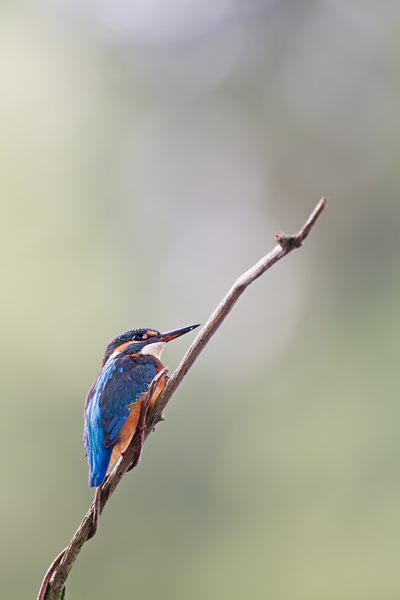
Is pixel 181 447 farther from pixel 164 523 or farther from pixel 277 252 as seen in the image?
pixel 277 252

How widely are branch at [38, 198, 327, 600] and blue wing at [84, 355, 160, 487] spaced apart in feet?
0.55

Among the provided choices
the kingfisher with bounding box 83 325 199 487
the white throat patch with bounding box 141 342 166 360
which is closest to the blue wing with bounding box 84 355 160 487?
the kingfisher with bounding box 83 325 199 487

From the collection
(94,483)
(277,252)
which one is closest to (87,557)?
(94,483)

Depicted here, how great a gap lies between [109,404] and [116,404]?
0.05ft

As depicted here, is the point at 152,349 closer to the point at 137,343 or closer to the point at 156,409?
the point at 137,343

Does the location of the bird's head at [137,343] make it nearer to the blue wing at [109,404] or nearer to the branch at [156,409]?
the blue wing at [109,404]

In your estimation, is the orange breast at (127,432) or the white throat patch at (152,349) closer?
the orange breast at (127,432)

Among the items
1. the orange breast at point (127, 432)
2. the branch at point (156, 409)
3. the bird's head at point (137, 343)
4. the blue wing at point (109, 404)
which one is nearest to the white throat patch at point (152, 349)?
the bird's head at point (137, 343)

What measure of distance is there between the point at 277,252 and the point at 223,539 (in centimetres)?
496

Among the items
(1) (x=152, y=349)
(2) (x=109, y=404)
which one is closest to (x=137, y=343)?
(1) (x=152, y=349)

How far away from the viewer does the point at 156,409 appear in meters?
0.89

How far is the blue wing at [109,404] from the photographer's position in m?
1.14

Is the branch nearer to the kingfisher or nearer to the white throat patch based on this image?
the kingfisher

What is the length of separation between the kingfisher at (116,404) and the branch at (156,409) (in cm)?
16
